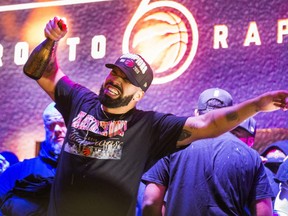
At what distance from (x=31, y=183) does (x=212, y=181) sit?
0.71 metres

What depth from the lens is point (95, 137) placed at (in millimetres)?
1567

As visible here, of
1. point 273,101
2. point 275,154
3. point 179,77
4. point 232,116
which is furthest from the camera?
point 179,77

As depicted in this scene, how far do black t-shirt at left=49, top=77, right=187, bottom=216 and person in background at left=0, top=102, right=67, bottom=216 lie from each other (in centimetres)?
43

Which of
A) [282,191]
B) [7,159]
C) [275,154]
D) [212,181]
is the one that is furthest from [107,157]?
[7,159]

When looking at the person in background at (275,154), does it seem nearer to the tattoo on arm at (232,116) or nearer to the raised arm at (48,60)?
the tattoo on arm at (232,116)

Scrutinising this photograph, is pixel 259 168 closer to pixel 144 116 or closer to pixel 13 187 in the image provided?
pixel 144 116

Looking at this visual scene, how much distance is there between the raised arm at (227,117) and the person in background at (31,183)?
27.8 inches

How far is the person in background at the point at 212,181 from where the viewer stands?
1731mm

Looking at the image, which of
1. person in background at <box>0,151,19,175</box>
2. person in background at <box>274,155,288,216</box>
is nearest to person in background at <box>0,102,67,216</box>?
person in background at <box>0,151,19,175</box>

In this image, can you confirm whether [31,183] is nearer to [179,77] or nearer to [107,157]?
[107,157]

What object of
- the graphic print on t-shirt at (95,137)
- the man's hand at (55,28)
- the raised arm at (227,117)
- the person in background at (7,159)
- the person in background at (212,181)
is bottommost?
the person in background at (7,159)

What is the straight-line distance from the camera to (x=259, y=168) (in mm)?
1770

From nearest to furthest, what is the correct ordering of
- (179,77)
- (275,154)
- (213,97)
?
(213,97)
(275,154)
(179,77)

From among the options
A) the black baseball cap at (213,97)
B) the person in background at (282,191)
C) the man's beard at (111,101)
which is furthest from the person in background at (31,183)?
the person in background at (282,191)
